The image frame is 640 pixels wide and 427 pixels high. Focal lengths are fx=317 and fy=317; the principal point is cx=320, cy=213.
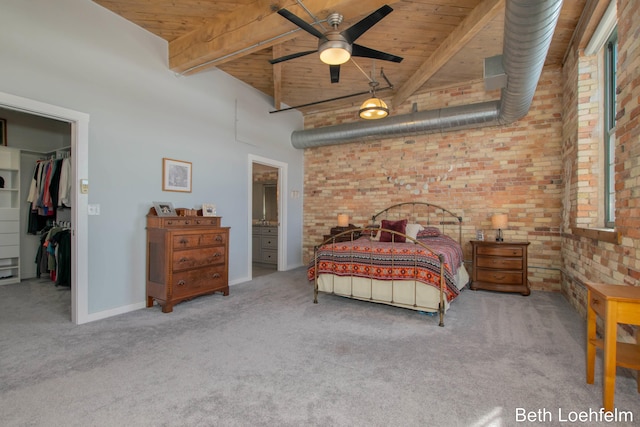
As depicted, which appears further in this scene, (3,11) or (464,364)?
(3,11)

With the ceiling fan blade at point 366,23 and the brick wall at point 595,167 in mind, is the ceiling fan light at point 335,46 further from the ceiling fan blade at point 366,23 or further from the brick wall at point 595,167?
the brick wall at point 595,167

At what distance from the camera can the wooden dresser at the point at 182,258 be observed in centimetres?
382

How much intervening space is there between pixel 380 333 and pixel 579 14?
4.15 metres

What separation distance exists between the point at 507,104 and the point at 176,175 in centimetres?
472

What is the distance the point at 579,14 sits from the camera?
11.6 feet

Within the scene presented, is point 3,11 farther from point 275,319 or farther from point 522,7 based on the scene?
point 522,7

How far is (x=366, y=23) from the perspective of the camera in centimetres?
272

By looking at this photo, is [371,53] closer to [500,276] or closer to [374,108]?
[374,108]

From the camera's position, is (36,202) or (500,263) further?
(36,202)

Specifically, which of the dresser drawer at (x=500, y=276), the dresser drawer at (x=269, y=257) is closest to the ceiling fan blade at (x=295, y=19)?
the dresser drawer at (x=500, y=276)

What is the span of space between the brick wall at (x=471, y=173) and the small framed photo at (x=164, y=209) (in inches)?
136

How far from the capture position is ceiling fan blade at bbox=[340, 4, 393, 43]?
258 cm

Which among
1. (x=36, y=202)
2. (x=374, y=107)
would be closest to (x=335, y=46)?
(x=374, y=107)

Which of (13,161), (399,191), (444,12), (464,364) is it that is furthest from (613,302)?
(13,161)
